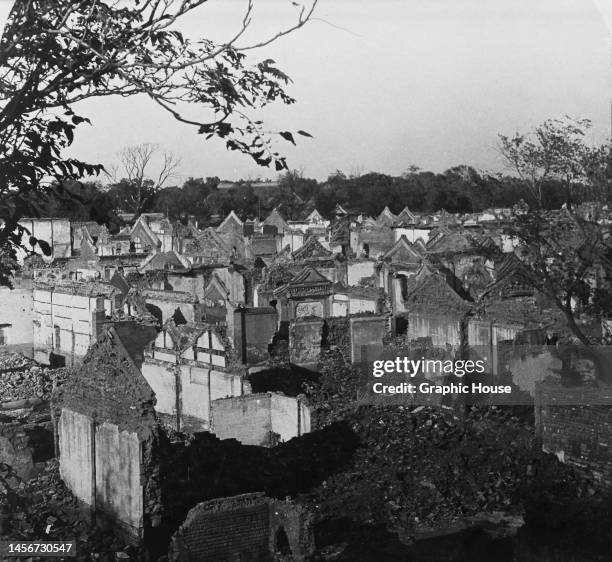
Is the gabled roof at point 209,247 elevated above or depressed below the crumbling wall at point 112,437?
above

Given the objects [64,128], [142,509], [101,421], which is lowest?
[142,509]

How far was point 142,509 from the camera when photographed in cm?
927

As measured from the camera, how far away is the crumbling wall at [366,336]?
17.0m

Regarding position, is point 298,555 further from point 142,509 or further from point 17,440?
point 17,440

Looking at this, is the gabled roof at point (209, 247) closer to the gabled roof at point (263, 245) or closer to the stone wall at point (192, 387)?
the gabled roof at point (263, 245)

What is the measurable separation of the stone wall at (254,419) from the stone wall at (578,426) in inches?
152

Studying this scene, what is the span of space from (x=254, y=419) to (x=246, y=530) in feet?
16.8

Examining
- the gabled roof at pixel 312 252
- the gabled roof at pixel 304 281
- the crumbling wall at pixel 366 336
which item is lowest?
the crumbling wall at pixel 366 336

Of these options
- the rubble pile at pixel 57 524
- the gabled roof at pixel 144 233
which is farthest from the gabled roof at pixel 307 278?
the gabled roof at pixel 144 233

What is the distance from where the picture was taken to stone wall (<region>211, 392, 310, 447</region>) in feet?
45.8

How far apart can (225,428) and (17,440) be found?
10.5 feet

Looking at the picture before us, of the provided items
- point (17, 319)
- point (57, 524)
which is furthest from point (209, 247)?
point (57, 524)

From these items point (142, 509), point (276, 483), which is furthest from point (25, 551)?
point (276, 483)

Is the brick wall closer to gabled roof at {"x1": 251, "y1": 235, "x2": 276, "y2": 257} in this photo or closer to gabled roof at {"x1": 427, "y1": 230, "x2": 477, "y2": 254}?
gabled roof at {"x1": 427, "y1": 230, "x2": 477, "y2": 254}
